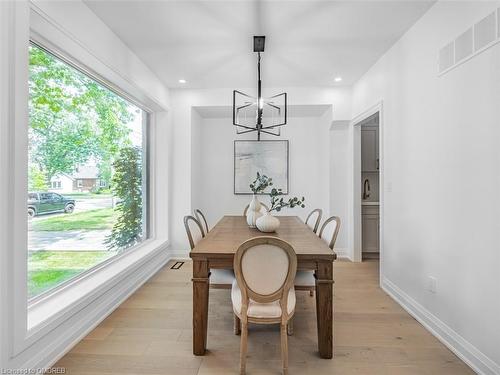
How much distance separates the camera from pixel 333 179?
174 inches

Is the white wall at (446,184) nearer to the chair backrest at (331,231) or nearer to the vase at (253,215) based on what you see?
the chair backrest at (331,231)

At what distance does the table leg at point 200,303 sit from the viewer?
1.93 metres

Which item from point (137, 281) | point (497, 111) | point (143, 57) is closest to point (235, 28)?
point (143, 57)

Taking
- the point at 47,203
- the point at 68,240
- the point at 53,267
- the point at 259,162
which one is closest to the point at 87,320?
the point at 53,267

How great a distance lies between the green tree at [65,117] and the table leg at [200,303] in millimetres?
1368

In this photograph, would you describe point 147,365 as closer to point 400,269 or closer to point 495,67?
point 400,269

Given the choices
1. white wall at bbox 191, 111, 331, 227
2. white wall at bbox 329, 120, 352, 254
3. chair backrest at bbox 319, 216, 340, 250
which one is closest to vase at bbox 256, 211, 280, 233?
chair backrest at bbox 319, 216, 340, 250

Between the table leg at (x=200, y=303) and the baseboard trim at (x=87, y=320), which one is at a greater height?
the table leg at (x=200, y=303)

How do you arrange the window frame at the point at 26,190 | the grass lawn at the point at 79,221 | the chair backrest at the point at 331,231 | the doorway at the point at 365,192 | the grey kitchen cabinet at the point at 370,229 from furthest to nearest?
the grey kitchen cabinet at the point at 370,229
the doorway at the point at 365,192
the chair backrest at the point at 331,231
the grass lawn at the point at 79,221
the window frame at the point at 26,190

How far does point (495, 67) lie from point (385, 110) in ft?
4.81

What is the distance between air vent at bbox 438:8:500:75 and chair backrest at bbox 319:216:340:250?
144 centimetres

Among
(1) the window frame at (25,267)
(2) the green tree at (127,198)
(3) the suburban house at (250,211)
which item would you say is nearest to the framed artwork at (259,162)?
(3) the suburban house at (250,211)

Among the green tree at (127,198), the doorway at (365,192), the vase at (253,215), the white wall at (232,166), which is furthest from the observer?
the white wall at (232,166)

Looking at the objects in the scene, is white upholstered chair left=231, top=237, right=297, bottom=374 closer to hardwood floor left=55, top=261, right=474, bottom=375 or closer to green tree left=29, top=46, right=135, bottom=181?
hardwood floor left=55, top=261, right=474, bottom=375
